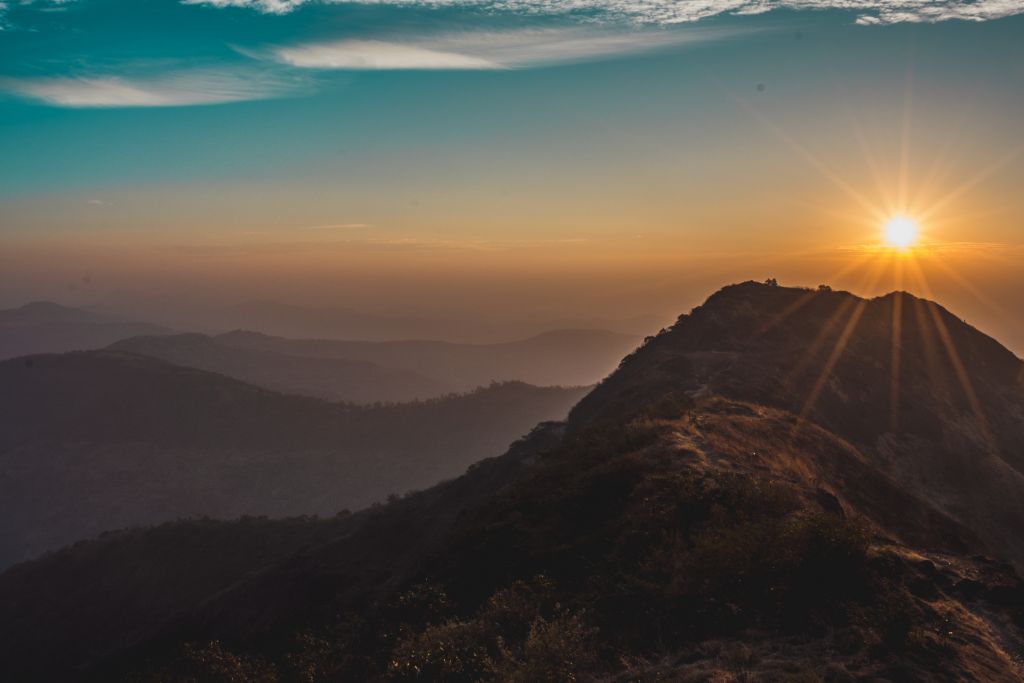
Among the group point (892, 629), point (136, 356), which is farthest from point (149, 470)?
point (892, 629)

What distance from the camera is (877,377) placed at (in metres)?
42.6

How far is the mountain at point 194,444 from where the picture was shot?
10094cm

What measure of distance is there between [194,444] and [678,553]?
131 m

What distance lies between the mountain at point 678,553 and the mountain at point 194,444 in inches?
2122

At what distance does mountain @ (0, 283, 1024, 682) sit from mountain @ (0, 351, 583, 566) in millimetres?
53899

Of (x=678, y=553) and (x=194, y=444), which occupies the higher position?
(x=678, y=553)

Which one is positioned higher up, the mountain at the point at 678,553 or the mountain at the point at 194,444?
the mountain at the point at 678,553

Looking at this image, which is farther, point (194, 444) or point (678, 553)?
point (194, 444)

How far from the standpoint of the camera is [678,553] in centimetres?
1184

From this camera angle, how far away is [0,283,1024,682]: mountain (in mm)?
9578

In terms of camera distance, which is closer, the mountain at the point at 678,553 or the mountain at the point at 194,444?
the mountain at the point at 678,553

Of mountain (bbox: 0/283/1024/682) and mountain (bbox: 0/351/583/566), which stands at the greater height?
mountain (bbox: 0/283/1024/682)

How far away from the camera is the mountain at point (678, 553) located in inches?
377

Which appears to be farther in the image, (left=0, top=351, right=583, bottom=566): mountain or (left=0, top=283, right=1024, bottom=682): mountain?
(left=0, top=351, right=583, bottom=566): mountain
